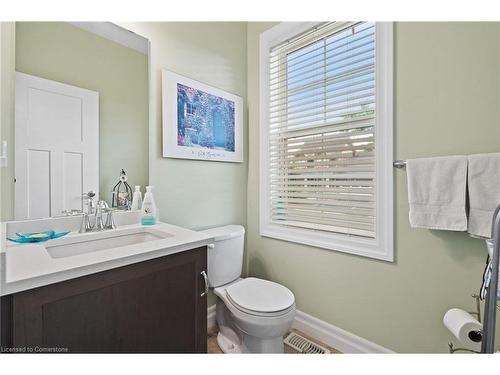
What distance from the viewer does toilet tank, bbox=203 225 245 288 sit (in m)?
1.50

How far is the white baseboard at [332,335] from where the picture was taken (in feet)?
4.54

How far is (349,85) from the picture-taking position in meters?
1.44

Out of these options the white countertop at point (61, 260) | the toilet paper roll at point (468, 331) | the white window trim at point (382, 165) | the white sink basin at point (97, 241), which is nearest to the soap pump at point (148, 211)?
the white sink basin at point (97, 241)

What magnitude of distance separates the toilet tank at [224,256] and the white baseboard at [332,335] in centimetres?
31

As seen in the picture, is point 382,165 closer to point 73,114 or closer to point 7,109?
point 73,114

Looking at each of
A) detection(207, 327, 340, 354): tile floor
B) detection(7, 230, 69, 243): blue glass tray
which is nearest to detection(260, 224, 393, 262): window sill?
detection(207, 327, 340, 354): tile floor

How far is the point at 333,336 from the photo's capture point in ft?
4.95

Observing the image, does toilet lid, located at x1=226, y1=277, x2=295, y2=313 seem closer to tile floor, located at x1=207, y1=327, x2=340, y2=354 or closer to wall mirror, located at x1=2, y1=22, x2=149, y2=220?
tile floor, located at x1=207, y1=327, x2=340, y2=354

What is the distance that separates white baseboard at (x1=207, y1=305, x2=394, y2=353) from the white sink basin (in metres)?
0.83

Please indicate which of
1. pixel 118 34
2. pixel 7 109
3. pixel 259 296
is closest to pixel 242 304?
pixel 259 296

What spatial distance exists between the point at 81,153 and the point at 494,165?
176 cm

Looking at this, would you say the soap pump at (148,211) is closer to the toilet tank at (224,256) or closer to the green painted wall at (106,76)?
the green painted wall at (106,76)
